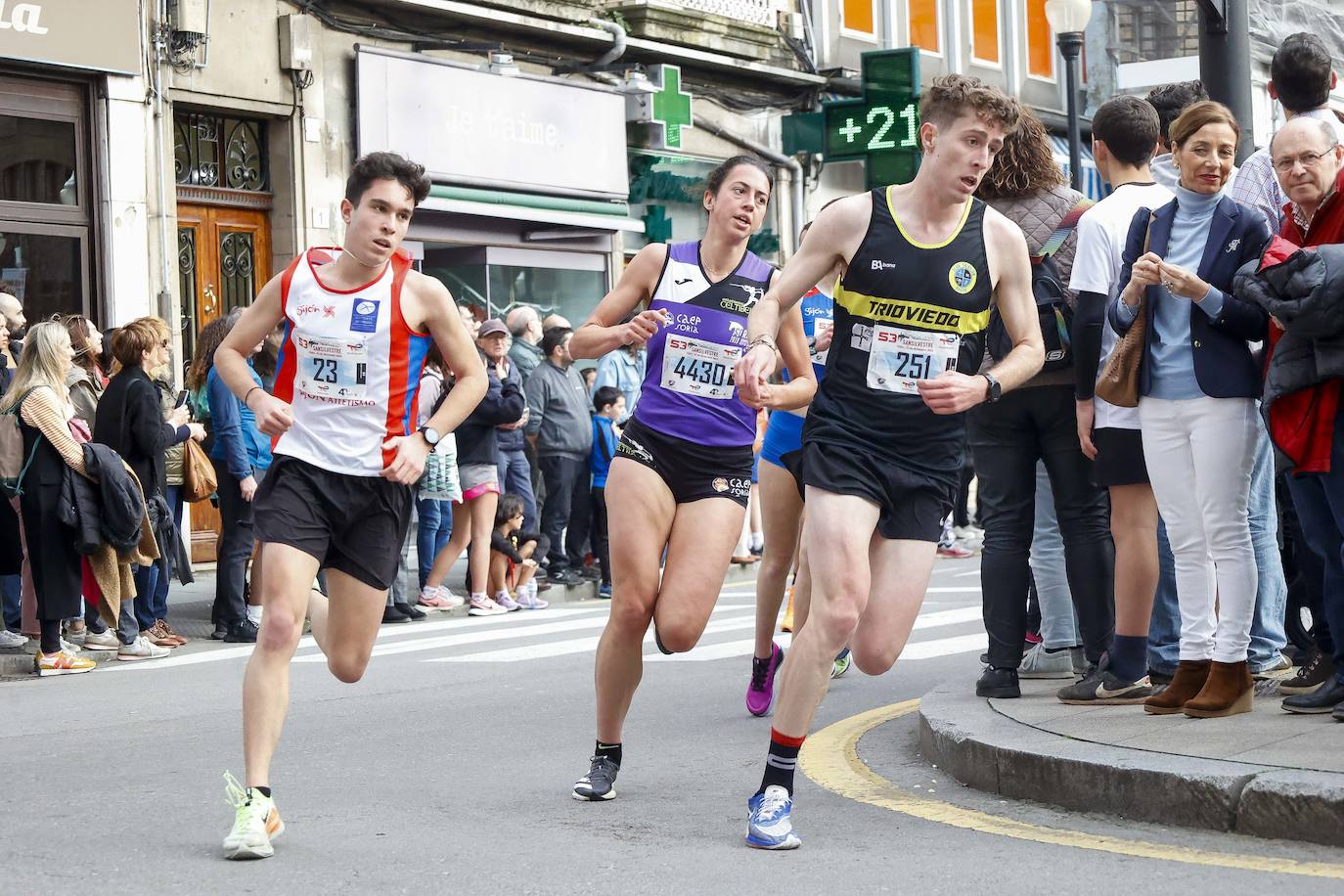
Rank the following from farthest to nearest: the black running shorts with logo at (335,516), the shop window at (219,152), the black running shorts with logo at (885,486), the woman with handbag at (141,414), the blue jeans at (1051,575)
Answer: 1. the shop window at (219,152)
2. the woman with handbag at (141,414)
3. the blue jeans at (1051,575)
4. the black running shorts with logo at (335,516)
5. the black running shorts with logo at (885,486)

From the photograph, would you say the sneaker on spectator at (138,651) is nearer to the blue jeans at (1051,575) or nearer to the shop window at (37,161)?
the shop window at (37,161)

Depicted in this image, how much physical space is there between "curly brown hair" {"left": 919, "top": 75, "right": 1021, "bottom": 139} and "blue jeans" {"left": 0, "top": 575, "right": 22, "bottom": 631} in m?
8.06

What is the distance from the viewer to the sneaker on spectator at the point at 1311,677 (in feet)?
22.7

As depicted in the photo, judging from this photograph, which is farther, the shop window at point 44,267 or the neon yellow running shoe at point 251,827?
the shop window at point 44,267

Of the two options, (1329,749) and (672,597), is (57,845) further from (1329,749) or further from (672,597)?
(1329,749)

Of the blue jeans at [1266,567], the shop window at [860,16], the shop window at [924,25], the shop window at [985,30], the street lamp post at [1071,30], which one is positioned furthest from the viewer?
the shop window at [985,30]

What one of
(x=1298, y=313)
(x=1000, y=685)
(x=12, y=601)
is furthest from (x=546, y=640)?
(x=1298, y=313)

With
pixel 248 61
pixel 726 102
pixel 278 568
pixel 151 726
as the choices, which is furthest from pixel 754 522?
pixel 278 568

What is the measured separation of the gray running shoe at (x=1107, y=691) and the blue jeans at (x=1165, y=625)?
0.77ft

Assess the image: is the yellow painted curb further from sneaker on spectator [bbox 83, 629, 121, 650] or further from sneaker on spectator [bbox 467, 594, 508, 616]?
sneaker on spectator [bbox 467, 594, 508, 616]

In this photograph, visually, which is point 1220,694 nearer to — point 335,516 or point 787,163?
point 335,516

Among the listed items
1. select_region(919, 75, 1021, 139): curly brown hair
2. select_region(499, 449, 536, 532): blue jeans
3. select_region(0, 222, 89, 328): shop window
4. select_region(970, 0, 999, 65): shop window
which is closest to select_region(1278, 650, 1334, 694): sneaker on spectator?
select_region(919, 75, 1021, 139): curly brown hair

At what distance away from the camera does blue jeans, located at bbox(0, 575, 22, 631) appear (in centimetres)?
1191

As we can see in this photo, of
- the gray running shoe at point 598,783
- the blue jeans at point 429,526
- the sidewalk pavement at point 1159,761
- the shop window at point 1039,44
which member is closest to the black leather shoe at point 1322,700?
the sidewalk pavement at point 1159,761
